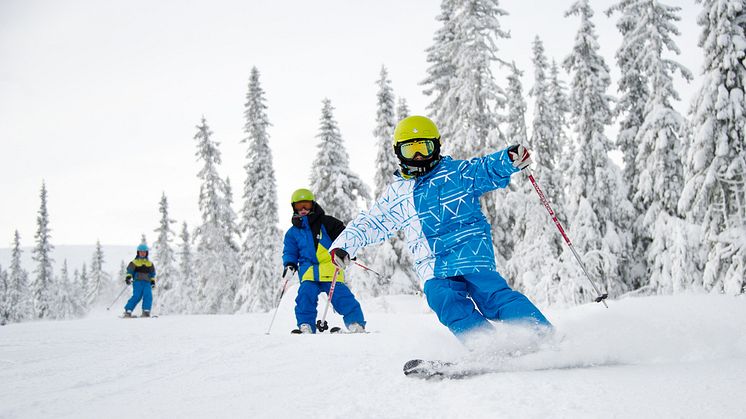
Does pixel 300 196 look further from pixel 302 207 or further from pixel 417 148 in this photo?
pixel 417 148

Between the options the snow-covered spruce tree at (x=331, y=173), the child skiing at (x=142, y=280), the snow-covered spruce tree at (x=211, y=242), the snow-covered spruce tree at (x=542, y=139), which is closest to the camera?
the child skiing at (x=142, y=280)

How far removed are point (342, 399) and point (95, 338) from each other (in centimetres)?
521

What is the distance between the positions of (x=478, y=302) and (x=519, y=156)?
1144 millimetres

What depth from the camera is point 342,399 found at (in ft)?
8.29

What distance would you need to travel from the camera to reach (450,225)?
3801mm

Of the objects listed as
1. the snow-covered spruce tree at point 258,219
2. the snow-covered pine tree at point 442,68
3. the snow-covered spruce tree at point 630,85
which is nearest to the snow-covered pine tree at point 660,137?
the snow-covered spruce tree at point 630,85

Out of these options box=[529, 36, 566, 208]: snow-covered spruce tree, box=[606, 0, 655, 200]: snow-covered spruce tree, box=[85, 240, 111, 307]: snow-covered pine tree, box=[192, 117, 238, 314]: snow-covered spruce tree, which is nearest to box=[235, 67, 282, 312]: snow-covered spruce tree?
box=[192, 117, 238, 314]: snow-covered spruce tree

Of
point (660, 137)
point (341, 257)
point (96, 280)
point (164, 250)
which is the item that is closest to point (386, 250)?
point (660, 137)

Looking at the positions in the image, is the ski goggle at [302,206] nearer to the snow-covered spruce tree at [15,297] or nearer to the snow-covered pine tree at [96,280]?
the snow-covered spruce tree at [15,297]

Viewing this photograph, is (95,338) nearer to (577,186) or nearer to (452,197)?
(452,197)

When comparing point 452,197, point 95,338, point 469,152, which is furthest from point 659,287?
point 95,338

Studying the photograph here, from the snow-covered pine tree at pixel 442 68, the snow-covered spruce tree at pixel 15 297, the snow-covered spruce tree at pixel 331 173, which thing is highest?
the snow-covered pine tree at pixel 442 68

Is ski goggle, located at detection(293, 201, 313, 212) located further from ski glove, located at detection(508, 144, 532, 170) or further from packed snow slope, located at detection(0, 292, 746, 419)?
ski glove, located at detection(508, 144, 532, 170)

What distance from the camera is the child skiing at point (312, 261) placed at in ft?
23.3
